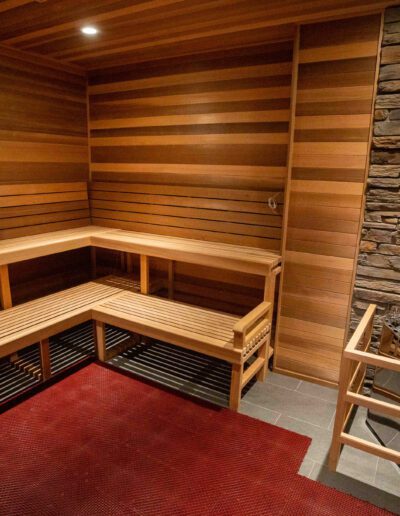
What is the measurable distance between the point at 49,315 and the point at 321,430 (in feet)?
7.91

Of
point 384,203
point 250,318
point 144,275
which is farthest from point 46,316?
point 384,203

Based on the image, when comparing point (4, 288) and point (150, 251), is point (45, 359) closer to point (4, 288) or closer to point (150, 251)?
point (4, 288)

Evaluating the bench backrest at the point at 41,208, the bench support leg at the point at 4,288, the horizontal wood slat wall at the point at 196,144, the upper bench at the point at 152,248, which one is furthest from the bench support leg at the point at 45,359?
the horizontal wood slat wall at the point at 196,144

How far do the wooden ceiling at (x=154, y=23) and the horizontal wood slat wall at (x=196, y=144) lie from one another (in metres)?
0.25

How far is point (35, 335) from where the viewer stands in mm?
3061

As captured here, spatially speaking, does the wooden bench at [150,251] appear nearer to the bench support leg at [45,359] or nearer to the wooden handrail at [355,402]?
the bench support leg at [45,359]

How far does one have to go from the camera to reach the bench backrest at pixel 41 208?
3.89 m

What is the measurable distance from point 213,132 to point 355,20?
1502mm

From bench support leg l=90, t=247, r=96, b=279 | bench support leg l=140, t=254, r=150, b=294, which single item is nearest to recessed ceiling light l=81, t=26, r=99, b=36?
bench support leg l=140, t=254, r=150, b=294

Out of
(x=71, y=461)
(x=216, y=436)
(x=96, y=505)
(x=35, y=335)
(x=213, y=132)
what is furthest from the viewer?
(x=213, y=132)

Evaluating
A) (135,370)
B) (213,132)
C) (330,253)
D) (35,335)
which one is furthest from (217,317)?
(213,132)

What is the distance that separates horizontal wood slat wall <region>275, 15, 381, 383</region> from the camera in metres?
2.82

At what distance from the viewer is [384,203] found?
287 centimetres

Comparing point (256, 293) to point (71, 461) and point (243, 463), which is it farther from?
point (71, 461)
